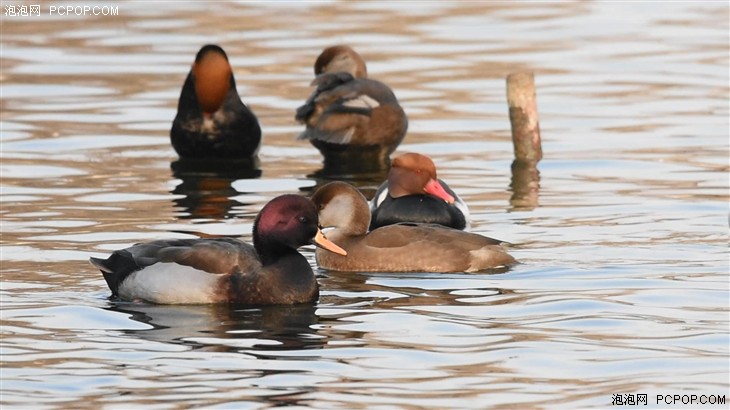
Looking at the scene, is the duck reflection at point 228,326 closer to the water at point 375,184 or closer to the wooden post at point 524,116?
the water at point 375,184

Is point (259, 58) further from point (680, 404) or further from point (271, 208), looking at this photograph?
point (680, 404)

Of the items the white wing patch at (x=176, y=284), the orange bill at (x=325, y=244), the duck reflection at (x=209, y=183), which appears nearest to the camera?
the white wing patch at (x=176, y=284)

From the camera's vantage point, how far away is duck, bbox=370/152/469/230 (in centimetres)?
1515

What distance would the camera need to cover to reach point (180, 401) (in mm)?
9773

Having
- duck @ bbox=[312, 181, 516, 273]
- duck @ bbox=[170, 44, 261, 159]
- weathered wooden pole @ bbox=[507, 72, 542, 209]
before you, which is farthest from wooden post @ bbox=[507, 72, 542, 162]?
duck @ bbox=[312, 181, 516, 273]

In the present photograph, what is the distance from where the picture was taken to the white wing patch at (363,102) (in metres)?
19.4

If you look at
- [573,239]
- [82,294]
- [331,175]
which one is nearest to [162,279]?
[82,294]

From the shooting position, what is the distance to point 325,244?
42.3ft

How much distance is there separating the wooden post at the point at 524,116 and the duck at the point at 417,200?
165 inches

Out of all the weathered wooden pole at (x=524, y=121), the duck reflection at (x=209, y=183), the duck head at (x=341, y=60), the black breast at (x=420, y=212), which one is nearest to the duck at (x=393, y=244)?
the black breast at (x=420, y=212)

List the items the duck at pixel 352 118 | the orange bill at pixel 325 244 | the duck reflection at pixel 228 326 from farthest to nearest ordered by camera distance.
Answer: the duck at pixel 352 118
the orange bill at pixel 325 244
the duck reflection at pixel 228 326

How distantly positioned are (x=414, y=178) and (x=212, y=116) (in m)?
4.91

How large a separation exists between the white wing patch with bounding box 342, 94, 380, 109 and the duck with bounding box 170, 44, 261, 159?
120cm

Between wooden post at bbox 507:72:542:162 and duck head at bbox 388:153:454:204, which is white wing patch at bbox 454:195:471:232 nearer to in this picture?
duck head at bbox 388:153:454:204
